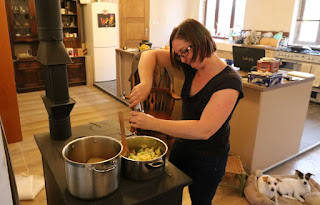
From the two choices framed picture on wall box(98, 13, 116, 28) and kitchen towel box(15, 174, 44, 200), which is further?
framed picture on wall box(98, 13, 116, 28)

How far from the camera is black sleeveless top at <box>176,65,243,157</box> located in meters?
1.17

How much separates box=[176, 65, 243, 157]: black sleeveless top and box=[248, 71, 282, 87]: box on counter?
1.21 m

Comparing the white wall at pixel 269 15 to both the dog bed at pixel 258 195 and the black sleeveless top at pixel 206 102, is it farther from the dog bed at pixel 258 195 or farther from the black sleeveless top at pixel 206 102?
the black sleeveless top at pixel 206 102

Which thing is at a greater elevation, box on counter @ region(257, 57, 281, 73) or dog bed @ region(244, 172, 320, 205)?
box on counter @ region(257, 57, 281, 73)

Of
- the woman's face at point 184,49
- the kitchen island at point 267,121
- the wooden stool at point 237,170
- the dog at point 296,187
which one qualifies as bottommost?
the dog at point 296,187

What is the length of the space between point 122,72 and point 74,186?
3823 mm

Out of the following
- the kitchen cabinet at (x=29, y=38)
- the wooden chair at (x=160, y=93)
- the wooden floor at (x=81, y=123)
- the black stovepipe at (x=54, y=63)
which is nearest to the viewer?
the black stovepipe at (x=54, y=63)

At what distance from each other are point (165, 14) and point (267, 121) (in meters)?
5.25

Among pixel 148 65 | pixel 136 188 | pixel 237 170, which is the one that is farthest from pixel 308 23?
pixel 136 188

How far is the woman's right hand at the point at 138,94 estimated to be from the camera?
1211mm

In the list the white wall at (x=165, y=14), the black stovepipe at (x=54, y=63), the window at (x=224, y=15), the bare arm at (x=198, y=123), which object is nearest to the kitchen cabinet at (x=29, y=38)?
the white wall at (x=165, y=14)

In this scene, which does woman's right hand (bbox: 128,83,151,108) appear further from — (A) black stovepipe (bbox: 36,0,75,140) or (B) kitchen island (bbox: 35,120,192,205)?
(A) black stovepipe (bbox: 36,0,75,140)

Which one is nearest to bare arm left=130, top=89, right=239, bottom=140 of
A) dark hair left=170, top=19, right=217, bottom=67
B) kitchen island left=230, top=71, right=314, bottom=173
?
dark hair left=170, top=19, right=217, bottom=67

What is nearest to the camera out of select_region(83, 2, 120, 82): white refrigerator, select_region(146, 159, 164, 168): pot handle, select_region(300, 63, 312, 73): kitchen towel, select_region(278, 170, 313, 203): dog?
select_region(146, 159, 164, 168): pot handle
